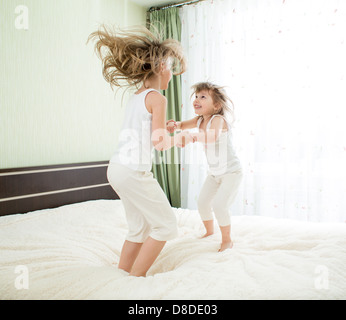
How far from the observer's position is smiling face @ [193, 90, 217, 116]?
202 centimetres

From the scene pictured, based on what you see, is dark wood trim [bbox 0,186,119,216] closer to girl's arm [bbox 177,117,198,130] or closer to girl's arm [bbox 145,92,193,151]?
girl's arm [bbox 177,117,198,130]

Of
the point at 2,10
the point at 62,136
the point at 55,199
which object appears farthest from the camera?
the point at 62,136

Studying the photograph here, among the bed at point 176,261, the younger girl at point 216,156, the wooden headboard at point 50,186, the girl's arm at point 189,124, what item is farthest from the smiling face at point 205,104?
the wooden headboard at point 50,186

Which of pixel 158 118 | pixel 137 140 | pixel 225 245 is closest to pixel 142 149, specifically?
pixel 137 140

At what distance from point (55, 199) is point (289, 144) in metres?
2.08

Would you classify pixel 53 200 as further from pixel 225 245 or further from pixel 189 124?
pixel 225 245

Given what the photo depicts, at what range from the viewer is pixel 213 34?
3.33 meters

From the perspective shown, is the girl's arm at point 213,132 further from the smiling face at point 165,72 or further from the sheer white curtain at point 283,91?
the sheer white curtain at point 283,91

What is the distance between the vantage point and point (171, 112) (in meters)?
3.64

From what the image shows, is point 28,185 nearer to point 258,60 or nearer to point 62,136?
point 62,136

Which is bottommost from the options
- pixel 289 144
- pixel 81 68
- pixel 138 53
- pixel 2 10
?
pixel 289 144

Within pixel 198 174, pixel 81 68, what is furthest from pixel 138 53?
pixel 198 174

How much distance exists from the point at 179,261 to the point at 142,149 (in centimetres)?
58
